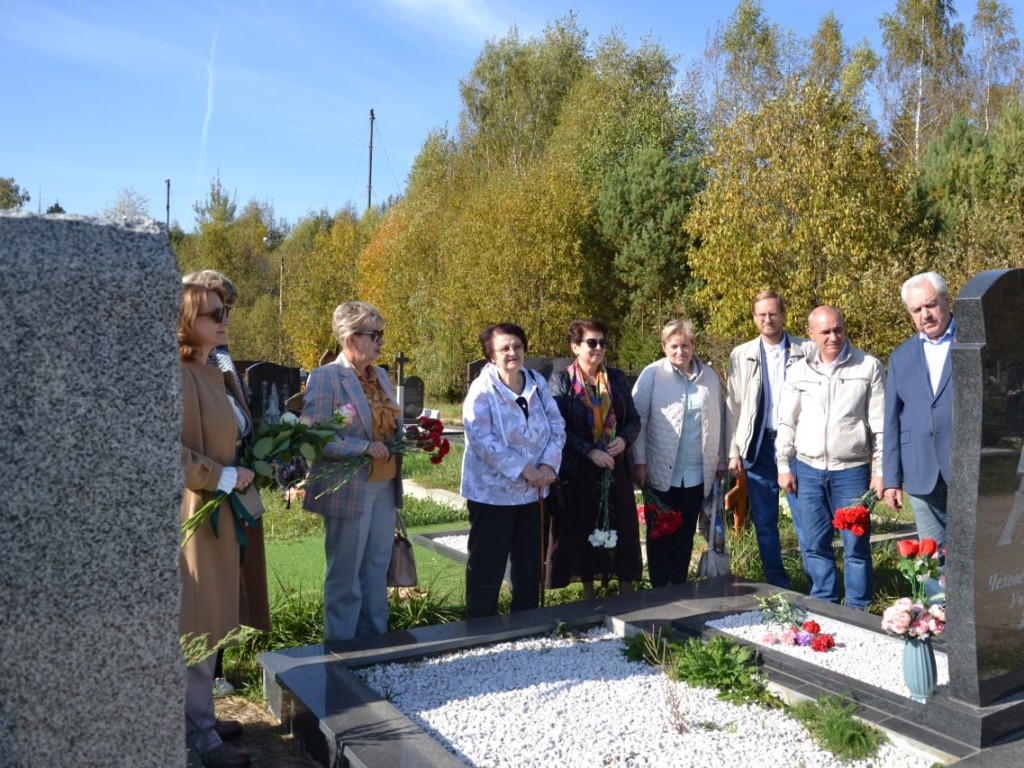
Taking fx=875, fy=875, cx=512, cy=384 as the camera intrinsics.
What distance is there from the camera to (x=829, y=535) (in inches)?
210

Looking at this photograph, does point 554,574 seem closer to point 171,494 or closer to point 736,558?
point 736,558

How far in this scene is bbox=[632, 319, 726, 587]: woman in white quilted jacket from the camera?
547 centimetres

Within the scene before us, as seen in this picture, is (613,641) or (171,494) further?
(613,641)

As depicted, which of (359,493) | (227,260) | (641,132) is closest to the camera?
(359,493)

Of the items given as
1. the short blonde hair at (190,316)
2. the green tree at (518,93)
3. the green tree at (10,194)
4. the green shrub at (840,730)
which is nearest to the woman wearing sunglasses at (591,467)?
the green shrub at (840,730)

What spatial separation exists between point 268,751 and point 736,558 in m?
3.79

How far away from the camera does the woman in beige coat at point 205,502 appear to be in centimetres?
340

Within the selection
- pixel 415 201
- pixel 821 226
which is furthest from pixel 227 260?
pixel 821 226

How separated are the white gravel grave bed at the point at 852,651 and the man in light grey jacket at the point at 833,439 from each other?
0.53 meters

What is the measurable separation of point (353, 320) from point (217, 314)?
37.3 inches

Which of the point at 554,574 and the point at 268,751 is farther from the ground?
the point at 554,574

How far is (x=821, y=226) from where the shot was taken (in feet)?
49.9

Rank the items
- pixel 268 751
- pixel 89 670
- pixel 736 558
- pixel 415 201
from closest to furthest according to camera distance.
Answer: pixel 89 670 < pixel 268 751 < pixel 736 558 < pixel 415 201

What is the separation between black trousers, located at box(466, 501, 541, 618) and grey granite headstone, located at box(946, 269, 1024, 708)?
7.33 ft
